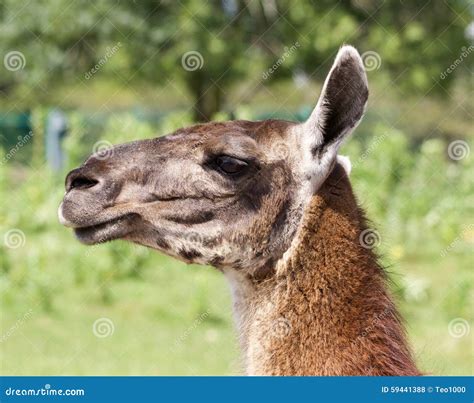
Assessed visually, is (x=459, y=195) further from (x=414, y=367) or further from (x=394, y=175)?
(x=414, y=367)

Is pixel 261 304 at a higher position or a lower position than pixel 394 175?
lower

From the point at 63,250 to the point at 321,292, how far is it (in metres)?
7.82

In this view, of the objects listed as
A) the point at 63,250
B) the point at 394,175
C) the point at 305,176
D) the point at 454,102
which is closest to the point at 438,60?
the point at 454,102

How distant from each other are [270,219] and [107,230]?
695 mm

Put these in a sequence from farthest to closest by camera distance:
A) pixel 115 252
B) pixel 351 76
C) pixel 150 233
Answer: pixel 115 252 < pixel 150 233 < pixel 351 76

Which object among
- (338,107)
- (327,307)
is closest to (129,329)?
(327,307)

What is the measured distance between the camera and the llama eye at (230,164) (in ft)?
12.6

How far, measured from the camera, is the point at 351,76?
3674 millimetres

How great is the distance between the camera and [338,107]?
12.2 ft

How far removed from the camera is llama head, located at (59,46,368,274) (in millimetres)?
3791

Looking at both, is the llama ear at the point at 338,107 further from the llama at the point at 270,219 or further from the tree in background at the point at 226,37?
the tree in background at the point at 226,37

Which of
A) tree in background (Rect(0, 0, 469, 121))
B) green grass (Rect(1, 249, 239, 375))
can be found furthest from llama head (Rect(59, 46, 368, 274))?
tree in background (Rect(0, 0, 469, 121))

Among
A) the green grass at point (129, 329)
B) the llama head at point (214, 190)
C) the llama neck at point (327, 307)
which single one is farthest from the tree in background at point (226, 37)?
the llama neck at point (327, 307)

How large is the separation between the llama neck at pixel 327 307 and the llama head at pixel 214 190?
0.32 feet
